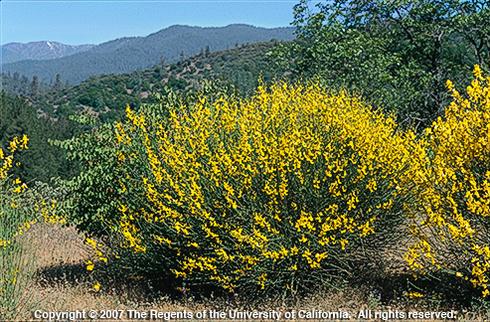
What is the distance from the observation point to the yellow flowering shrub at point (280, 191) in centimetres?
580

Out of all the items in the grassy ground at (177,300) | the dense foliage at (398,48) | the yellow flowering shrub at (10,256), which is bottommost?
the grassy ground at (177,300)

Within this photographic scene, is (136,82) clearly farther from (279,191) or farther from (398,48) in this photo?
(279,191)

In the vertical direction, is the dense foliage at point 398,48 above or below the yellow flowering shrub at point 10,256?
above

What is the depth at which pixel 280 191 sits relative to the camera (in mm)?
5707

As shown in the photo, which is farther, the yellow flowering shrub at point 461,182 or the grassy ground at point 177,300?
the grassy ground at point 177,300

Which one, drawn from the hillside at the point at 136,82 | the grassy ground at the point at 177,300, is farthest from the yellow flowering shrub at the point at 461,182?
the hillside at the point at 136,82

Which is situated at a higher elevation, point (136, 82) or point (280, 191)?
point (136, 82)

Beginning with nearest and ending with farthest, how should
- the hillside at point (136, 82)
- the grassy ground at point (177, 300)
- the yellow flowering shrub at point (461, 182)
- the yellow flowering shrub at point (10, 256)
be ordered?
1. the yellow flowering shrub at point (10, 256)
2. the yellow flowering shrub at point (461, 182)
3. the grassy ground at point (177, 300)
4. the hillside at point (136, 82)

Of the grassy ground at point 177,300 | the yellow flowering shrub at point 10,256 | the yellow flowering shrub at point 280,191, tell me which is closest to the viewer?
the yellow flowering shrub at point 10,256

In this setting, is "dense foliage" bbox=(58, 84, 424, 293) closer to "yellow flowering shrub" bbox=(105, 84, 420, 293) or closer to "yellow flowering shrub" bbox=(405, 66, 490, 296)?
"yellow flowering shrub" bbox=(105, 84, 420, 293)

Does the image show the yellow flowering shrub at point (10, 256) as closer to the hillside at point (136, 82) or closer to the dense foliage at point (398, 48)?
the dense foliage at point (398, 48)

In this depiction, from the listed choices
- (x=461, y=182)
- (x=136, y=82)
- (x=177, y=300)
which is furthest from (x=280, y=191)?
(x=136, y=82)

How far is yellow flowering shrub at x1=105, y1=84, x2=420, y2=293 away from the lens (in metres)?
5.80

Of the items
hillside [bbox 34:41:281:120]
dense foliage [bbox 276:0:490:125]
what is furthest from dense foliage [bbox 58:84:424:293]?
hillside [bbox 34:41:281:120]
